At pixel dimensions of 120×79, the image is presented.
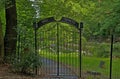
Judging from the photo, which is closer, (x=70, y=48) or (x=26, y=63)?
(x=26, y=63)

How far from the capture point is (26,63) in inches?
398

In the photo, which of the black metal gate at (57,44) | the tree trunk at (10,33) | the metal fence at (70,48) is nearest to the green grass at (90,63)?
the metal fence at (70,48)

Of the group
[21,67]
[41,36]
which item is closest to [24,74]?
[21,67]

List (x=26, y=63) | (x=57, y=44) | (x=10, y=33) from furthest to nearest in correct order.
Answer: (x=10, y=33), (x=57, y=44), (x=26, y=63)

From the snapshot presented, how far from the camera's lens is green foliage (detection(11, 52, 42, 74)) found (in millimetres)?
10109

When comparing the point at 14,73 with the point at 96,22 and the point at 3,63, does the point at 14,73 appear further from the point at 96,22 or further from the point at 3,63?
the point at 96,22

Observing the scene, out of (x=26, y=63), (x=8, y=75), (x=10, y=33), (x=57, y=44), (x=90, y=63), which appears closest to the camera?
(x=8, y=75)

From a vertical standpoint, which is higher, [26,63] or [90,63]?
[26,63]

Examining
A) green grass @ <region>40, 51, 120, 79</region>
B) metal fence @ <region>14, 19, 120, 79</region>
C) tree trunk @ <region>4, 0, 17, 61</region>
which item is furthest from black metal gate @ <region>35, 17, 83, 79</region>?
tree trunk @ <region>4, 0, 17, 61</region>

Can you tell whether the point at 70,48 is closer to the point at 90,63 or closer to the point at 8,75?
the point at 90,63

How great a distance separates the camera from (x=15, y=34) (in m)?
12.5

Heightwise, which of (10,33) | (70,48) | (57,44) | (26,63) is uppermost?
(10,33)

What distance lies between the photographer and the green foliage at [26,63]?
398 inches

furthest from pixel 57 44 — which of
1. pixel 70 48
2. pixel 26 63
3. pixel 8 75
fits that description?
pixel 8 75
